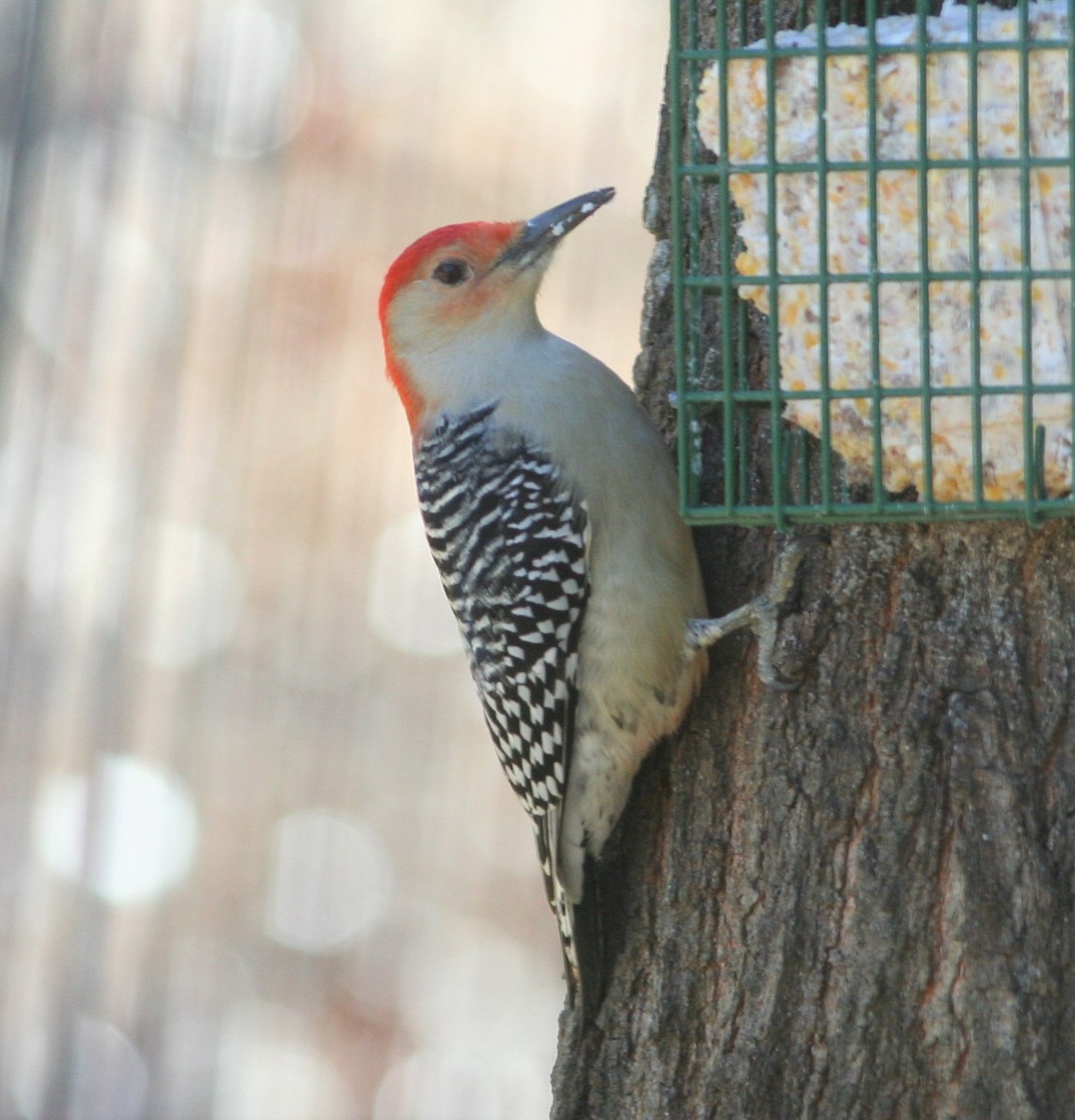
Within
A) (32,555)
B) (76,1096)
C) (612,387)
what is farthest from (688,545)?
(76,1096)

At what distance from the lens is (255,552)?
5.20 metres

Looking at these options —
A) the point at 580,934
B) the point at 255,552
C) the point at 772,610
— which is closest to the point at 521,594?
the point at 772,610

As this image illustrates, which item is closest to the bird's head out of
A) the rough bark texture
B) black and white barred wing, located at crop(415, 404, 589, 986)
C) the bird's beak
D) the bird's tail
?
the bird's beak

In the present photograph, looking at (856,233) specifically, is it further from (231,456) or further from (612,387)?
(231,456)

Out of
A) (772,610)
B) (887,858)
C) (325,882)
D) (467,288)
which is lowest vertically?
(325,882)

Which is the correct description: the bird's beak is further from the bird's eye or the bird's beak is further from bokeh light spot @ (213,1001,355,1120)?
bokeh light spot @ (213,1001,355,1120)

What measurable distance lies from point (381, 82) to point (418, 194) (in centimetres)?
37

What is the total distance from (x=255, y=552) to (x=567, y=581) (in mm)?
1906

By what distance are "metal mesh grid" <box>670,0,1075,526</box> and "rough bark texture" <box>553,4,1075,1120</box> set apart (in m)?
0.27

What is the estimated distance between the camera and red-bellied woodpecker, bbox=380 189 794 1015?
3555mm

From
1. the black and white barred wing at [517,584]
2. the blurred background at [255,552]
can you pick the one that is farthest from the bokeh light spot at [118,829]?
the black and white barred wing at [517,584]

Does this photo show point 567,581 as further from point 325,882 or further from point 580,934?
point 325,882

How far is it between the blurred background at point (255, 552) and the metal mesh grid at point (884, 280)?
209cm

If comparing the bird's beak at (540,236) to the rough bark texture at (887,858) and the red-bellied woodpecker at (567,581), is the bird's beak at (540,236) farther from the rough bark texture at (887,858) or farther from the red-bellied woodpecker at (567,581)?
the rough bark texture at (887,858)
